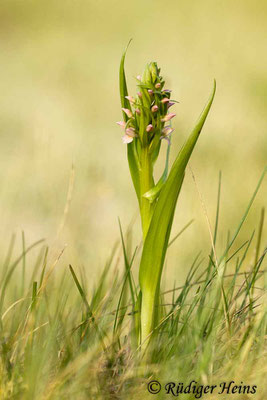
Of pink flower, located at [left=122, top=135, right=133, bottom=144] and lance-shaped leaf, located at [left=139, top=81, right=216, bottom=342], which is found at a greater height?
pink flower, located at [left=122, top=135, right=133, bottom=144]

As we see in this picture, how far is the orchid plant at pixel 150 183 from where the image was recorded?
0.71 metres

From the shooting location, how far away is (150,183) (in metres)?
0.72


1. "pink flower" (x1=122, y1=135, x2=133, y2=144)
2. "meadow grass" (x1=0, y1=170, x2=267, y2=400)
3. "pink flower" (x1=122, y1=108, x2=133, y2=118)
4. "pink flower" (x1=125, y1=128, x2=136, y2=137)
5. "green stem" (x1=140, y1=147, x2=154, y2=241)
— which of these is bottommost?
"meadow grass" (x1=0, y1=170, x2=267, y2=400)

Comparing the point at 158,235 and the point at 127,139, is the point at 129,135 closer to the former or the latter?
the point at 127,139

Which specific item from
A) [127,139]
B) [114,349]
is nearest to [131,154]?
[127,139]

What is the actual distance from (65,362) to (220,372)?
0.50 feet

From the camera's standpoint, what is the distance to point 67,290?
0.76 m

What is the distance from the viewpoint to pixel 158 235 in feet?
2.32

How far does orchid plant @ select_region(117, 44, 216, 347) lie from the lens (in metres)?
0.71

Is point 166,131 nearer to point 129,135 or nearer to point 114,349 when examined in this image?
point 129,135

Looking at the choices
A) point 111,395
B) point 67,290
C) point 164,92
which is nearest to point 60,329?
point 67,290

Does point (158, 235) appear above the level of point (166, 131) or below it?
below

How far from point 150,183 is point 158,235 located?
6cm

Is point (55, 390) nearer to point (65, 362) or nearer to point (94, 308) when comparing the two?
point (65, 362)
